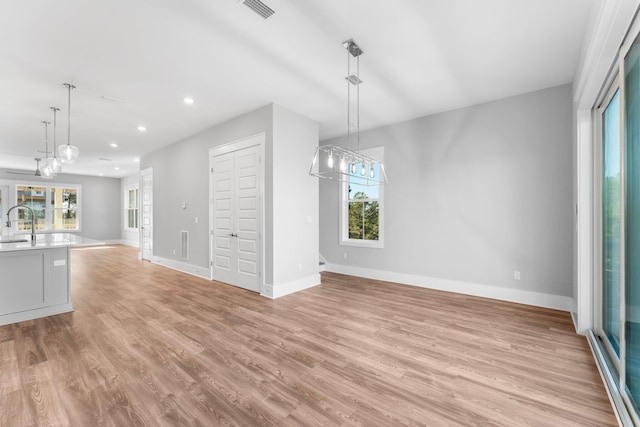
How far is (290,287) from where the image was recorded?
4422mm

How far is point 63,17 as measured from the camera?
2.35 meters

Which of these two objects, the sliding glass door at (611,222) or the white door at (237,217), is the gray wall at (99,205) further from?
the sliding glass door at (611,222)

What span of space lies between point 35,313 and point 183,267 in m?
2.75

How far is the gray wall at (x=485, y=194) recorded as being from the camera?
3.70m

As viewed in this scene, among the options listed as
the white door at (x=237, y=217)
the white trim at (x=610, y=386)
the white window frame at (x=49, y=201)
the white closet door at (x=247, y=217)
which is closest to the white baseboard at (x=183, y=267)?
the white door at (x=237, y=217)

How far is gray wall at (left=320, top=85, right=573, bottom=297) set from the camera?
3.70 metres

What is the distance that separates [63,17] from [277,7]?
1.87 metres

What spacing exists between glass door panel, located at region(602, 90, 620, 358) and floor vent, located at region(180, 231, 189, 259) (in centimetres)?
658

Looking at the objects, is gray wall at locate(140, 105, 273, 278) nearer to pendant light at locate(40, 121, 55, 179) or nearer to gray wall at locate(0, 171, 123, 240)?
pendant light at locate(40, 121, 55, 179)

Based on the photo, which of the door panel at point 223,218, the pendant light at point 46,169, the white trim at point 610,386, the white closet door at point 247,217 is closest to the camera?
the white trim at point 610,386

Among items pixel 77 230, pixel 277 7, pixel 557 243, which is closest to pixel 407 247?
pixel 557 243

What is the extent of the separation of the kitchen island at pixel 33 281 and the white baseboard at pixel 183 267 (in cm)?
212

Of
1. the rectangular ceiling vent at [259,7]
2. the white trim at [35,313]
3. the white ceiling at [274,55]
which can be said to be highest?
the white ceiling at [274,55]

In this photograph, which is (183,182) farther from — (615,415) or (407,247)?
(615,415)
